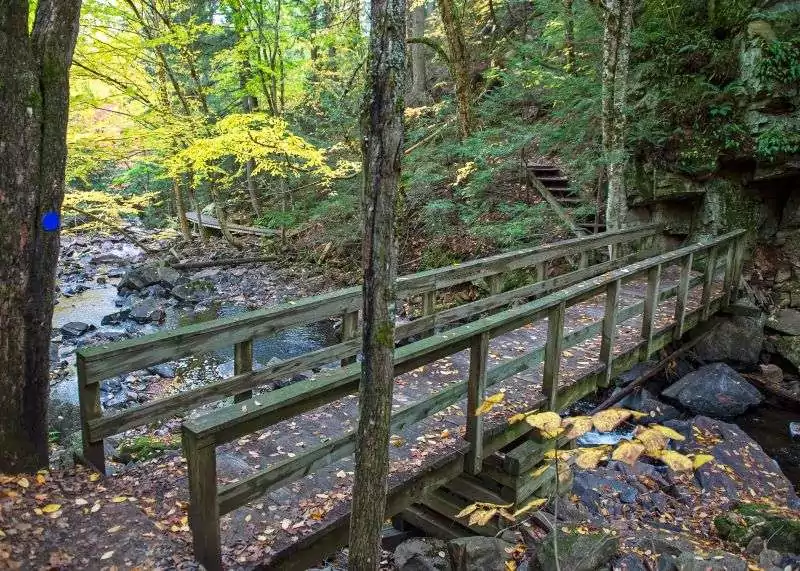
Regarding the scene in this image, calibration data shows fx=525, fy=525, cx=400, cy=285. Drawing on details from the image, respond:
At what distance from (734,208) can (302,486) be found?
9935mm

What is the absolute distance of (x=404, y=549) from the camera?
4742 mm

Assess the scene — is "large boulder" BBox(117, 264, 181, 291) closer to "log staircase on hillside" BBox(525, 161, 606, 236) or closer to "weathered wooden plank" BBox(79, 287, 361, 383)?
"log staircase on hillside" BBox(525, 161, 606, 236)

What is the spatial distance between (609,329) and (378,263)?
427 centimetres


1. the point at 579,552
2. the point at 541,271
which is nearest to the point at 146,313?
the point at 541,271

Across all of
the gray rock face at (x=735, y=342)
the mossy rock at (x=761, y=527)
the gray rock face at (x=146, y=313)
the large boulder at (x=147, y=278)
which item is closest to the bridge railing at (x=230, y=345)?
the mossy rock at (x=761, y=527)

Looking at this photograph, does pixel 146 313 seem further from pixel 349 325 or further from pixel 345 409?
pixel 345 409

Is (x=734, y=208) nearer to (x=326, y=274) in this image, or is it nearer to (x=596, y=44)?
(x=596, y=44)

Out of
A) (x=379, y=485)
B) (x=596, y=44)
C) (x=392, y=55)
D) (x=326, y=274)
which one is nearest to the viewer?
(x=392, y=55)

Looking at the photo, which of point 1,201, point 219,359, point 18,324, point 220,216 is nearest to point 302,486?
point 18,324

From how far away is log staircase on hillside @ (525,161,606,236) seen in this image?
34.9 feet

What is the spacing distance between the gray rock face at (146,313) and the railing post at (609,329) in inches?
410

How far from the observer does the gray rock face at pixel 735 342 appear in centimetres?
915

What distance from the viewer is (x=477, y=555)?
3.81 metres

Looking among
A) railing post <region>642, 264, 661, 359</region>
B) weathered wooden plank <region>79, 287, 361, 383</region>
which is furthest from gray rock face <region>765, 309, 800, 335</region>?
weathered wooden plank <region>79, 287, 361, 383</region>
